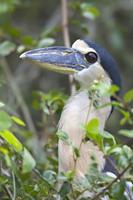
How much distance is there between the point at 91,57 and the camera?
2.70m

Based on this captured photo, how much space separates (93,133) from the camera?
5.98 feet

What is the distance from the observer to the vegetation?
1814mm

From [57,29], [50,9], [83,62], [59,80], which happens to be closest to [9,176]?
[83,62]

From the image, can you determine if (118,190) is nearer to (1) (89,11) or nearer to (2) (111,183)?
(2) (111,183)

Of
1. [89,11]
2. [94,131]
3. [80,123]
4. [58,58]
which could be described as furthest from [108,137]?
[89,11]

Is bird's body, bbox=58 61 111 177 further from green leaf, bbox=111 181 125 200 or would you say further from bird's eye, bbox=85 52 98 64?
green leaf, bbox=111 181 125 200

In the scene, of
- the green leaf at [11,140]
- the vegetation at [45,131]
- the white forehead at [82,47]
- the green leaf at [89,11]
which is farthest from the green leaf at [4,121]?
the green leaf at [89,11]

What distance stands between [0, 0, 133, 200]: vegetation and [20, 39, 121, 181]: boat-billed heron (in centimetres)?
5

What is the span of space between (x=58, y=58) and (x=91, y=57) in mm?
171

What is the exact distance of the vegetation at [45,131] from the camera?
1.81 meters

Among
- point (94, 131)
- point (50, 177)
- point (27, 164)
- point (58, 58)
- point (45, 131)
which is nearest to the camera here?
point (27, 164)

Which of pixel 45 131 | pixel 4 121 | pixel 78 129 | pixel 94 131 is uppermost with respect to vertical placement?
pixel 4 121

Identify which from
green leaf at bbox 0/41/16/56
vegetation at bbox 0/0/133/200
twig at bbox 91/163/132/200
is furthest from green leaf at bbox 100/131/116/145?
green leaf at bbox 0/41/16/56

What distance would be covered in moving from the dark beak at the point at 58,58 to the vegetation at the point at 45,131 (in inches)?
4.0
